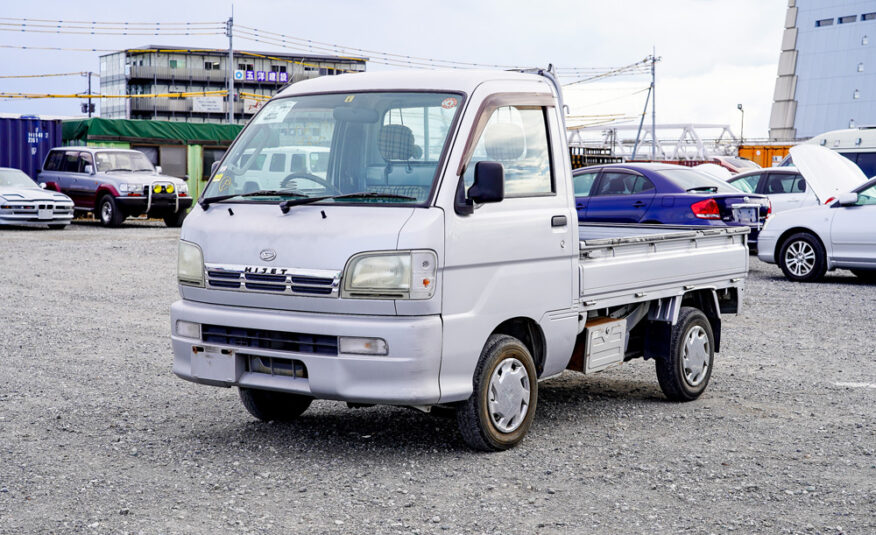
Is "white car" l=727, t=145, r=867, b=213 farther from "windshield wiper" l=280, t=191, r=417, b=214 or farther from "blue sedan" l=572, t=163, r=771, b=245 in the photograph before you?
"windshield wiper" l=280, t=191, r=417, b=214

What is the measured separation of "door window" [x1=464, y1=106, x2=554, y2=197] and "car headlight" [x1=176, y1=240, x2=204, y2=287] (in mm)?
1572

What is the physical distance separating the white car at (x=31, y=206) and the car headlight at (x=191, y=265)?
20267 mm

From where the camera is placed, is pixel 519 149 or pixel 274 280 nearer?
pixel 274 280

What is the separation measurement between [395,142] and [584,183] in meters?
10.7

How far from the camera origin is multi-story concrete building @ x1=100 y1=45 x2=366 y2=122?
114 meters

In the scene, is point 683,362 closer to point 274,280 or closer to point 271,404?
point 271,404

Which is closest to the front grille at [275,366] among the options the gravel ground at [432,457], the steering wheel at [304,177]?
the gravel ground at [432,457]

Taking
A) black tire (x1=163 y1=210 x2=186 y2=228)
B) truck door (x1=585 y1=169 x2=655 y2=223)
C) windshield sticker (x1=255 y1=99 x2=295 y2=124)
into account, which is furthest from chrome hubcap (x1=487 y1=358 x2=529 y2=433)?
black tire (x1=163 y1=210 x2=186 y2=228)

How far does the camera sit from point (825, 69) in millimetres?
93750

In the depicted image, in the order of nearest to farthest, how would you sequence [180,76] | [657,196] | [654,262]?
[654,262] → [657,196] → [180,76]

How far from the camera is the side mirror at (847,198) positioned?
1494 centimetres

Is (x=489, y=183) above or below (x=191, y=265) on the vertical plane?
above

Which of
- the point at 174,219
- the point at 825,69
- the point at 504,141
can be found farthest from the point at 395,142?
the point at 825,69

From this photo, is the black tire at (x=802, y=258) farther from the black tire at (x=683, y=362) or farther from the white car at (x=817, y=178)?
the black tire at (x=683, y=362)
